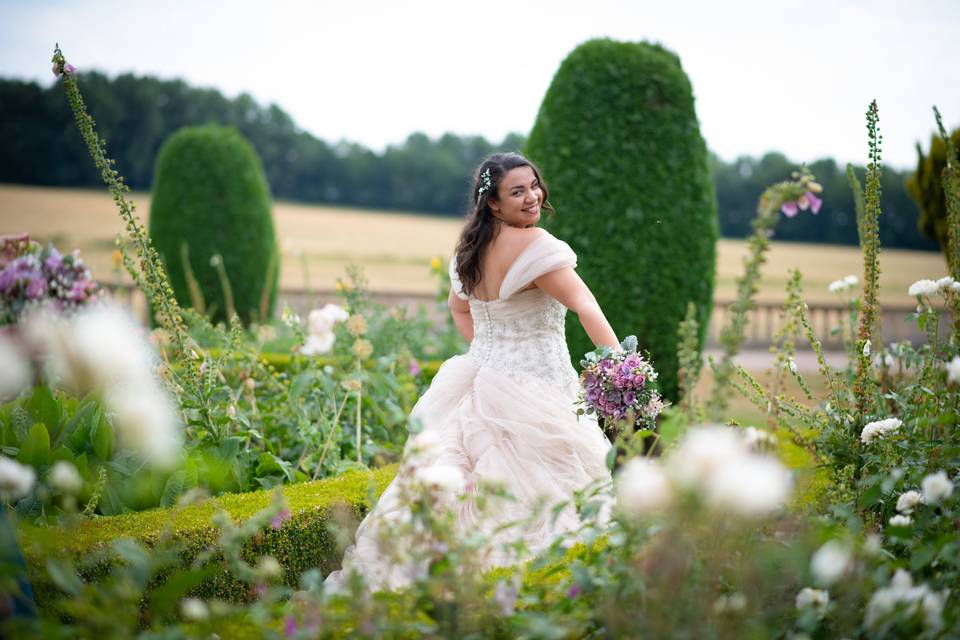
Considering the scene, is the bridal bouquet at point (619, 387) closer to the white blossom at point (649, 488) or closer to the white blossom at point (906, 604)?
the white blossom at point (906, 604)

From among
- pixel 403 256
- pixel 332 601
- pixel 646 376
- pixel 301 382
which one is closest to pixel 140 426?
pixel 301 382

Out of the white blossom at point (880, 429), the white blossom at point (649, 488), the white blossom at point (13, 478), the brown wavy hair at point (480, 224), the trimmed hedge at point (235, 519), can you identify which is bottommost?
the trimmed hedge at point (235, 519)

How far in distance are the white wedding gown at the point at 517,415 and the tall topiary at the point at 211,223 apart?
647cm

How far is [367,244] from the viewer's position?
23.7 m

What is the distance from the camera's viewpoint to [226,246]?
30.8 ft

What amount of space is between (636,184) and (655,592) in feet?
13.7

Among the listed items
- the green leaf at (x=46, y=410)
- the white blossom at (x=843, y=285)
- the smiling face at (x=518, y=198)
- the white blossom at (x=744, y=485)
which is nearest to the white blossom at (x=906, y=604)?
the white blossom at (x=744, y=485)

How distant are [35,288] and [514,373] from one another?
82.1 inches

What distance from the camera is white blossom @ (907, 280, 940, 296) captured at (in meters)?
2.97

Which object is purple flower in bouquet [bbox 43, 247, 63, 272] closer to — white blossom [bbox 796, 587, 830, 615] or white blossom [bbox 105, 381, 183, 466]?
white blossom [bbox 105, 381, 183, 466]

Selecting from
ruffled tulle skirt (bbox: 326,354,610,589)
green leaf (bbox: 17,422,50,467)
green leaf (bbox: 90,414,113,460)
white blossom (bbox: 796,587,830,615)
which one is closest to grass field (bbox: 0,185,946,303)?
ruffled tulle skirt (bbox: 326,354,610,589)

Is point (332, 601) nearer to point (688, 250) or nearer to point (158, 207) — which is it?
point (688, 250)

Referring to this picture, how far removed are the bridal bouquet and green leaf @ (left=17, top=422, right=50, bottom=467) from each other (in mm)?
1907

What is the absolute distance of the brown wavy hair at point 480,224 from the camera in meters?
3.23
